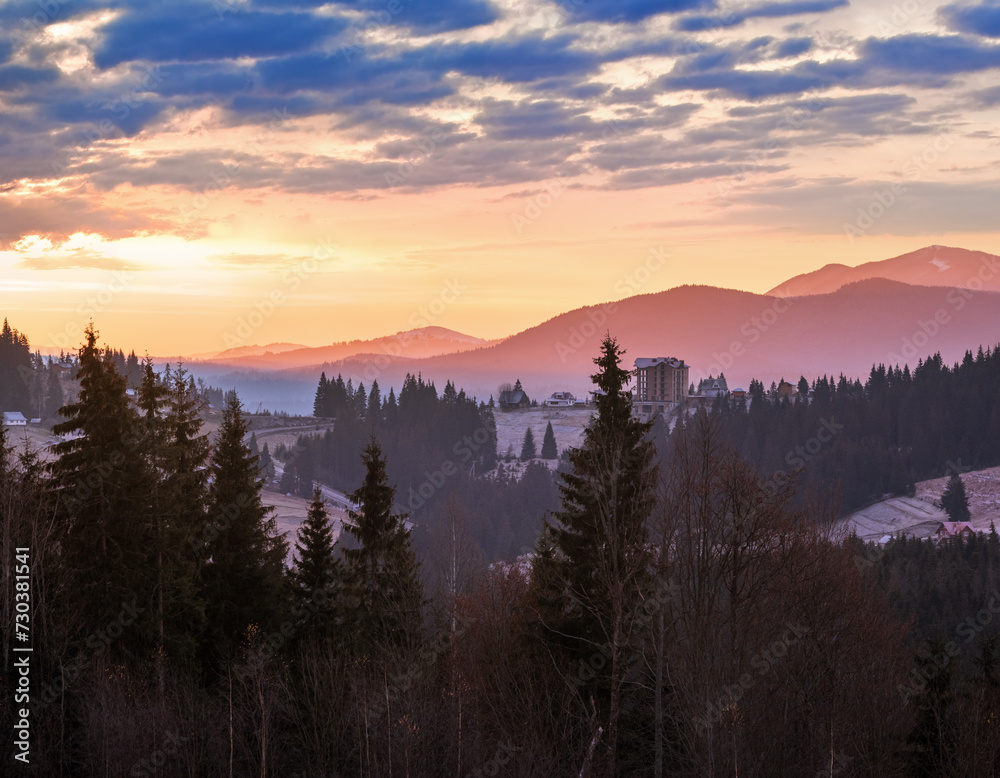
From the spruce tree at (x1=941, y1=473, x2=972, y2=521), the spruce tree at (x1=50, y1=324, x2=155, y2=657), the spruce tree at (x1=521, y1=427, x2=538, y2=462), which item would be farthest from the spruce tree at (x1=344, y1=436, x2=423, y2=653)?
the spruce tree at (x1=521, y1=427, x2=538, y2=462)

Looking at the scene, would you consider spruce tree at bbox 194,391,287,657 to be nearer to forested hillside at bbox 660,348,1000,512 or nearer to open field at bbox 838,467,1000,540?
open field at bbox 838,467,1000,540

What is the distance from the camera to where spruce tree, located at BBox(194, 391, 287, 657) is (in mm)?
28734

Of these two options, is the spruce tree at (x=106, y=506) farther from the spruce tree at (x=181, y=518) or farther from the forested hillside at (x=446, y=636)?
the spruce tree at (x=181, y=518)

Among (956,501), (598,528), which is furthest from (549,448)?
(598,528)

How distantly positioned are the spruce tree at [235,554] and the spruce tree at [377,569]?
2909 millimetres

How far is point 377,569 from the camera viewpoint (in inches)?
1119

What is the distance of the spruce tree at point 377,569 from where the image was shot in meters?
26.8

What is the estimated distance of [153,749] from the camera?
2005cm

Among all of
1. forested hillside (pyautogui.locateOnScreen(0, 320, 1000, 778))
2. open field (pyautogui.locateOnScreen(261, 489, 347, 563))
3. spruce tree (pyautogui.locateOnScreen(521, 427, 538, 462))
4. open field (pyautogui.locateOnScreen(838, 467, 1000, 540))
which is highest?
forested hillside (pyautogui.locateOnScreen(0, 320, 1000, 778))

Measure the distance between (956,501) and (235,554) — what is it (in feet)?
427

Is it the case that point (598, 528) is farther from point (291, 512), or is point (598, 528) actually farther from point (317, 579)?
point (291, 512)

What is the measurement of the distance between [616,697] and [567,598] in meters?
6.03

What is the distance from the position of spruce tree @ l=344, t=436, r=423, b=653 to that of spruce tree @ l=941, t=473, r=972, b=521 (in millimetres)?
124825

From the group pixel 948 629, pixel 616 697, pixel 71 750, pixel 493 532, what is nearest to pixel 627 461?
pixel 616 697
